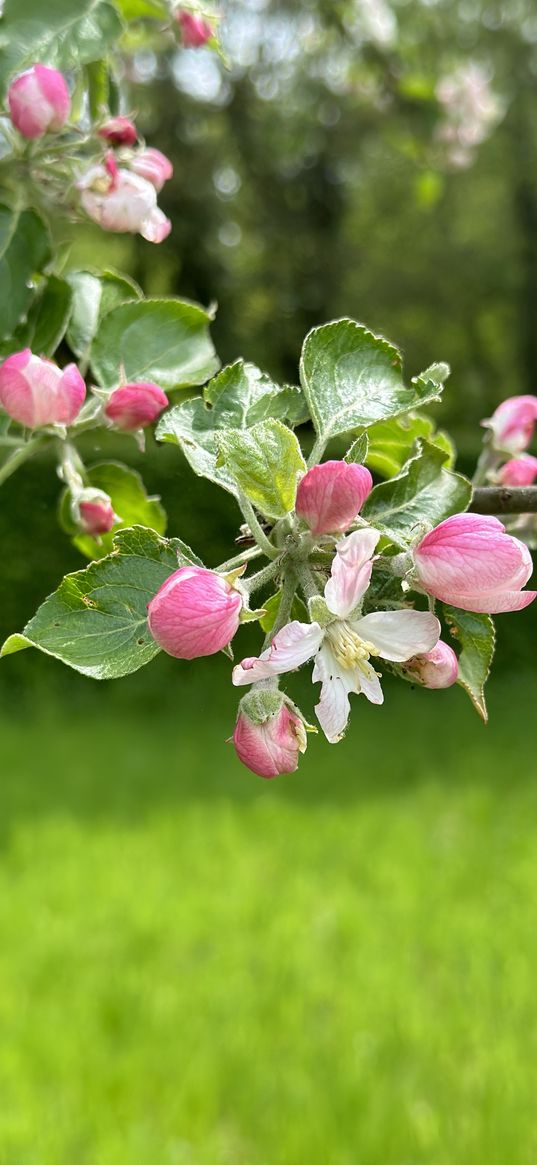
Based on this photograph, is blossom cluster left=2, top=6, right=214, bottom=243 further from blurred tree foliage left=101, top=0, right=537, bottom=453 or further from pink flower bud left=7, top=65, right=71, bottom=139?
blurred tree foliage left=101, top=0, right=537, bottom=453

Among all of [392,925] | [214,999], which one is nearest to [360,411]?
[214,999]

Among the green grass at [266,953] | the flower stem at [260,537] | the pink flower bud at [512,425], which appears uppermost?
the flower stem at [260,537]

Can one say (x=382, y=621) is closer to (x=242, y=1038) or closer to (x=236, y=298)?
(x=242, y=1038)

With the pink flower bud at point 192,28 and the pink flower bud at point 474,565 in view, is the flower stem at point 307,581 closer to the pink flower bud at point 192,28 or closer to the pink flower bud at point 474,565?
the pink flower bud at point 474,565

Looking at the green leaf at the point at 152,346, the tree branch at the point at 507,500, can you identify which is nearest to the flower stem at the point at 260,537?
the tree branch at the point at 507,500

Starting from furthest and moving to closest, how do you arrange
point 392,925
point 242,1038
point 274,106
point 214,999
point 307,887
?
point 274,106
point 307,887
point 392,925
point 214,999
point 242,1038

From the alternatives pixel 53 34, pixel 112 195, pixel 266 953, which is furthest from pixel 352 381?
pixel 266 953
